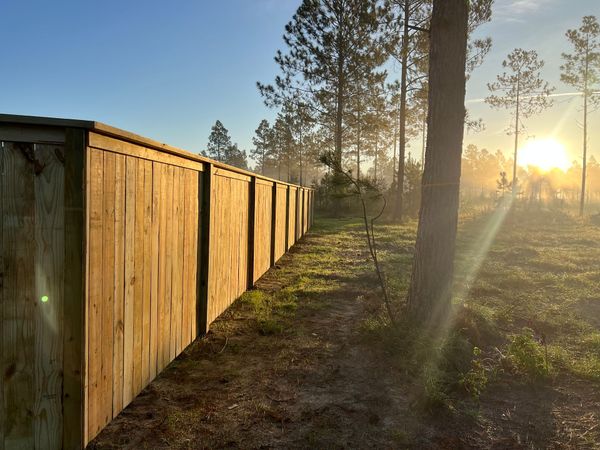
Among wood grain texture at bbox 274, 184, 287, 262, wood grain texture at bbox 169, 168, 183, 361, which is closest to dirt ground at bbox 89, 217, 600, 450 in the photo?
wood grain texture at bbox 169, 168, 183, 361

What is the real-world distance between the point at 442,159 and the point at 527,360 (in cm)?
194

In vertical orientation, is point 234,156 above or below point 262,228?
above

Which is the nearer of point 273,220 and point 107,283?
point 107,283

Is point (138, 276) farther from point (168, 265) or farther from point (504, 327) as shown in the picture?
point (504, 327)

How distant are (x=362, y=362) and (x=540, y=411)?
130cm

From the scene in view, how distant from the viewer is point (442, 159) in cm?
388

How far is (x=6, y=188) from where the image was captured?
5.59ft

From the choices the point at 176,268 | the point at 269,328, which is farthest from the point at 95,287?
the point at 269,328

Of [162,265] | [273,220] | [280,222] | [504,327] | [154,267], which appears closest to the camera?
[154,267]

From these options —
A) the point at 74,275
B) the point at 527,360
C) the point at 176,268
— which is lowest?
Result: the point at 527,360

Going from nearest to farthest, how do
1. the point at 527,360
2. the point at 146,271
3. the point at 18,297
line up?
the point at 18,297
the point at 146,271
the point at 527,360

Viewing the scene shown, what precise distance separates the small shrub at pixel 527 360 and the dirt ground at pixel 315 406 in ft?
0.36

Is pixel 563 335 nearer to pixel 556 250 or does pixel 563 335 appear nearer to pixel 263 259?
pixel 263 259

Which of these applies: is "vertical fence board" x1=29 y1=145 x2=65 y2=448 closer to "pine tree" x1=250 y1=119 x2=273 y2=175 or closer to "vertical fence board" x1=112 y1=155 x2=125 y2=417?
"vertical fence board" x1=112 y1=155 x2=125 y2=417
